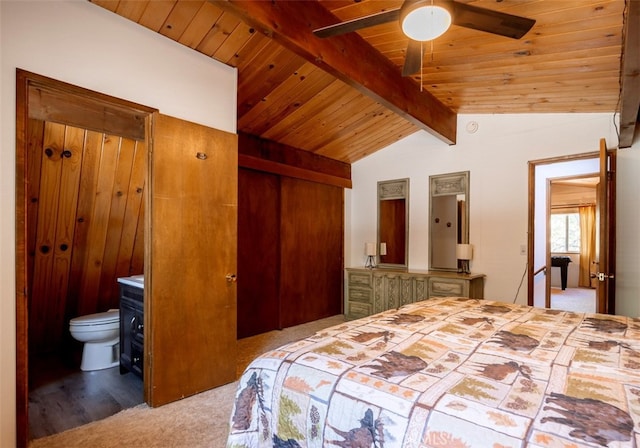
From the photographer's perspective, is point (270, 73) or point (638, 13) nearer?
point (638, 13)

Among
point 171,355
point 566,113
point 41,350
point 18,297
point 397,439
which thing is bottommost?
point 41,350

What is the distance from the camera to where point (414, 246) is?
4777 mm

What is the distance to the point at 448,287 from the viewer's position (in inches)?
158

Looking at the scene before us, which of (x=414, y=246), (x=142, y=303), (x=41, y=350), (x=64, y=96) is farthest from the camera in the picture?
(x=414, y=246)

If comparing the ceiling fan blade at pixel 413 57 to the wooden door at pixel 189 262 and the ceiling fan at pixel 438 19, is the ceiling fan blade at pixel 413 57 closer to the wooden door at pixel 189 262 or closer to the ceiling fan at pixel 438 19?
the ceiling fan at pixel 438 19

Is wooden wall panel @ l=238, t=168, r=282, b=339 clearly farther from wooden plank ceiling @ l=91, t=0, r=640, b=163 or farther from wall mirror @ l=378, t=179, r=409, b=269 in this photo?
wall mirror @ l=378, t=179, r=409, b=269

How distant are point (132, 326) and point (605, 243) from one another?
3969 millimetres

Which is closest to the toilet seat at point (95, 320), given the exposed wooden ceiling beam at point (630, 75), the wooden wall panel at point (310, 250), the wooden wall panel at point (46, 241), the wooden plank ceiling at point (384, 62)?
the wooden wall panel at point (46, 241)

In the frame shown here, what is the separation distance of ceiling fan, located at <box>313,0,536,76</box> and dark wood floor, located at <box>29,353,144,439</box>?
9.34 ft

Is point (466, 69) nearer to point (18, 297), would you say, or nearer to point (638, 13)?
point (638, 13)

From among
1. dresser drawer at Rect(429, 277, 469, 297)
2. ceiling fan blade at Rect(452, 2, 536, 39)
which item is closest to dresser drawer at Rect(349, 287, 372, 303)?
dresser drawer at Rect(429, 277, 469, 297)

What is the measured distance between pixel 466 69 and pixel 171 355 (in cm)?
329

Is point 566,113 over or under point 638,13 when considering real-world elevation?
over

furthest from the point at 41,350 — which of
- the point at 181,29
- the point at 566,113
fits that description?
the point at 566,113
